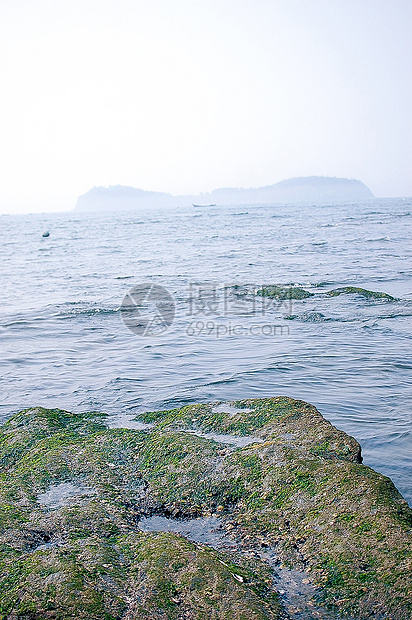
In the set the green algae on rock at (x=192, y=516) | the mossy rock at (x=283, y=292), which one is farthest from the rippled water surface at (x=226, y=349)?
the green algae on rock at (x=192, y=516)

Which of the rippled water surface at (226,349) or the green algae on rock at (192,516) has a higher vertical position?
the green algae on rock at (192,516)

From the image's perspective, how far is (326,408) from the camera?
7859 mm

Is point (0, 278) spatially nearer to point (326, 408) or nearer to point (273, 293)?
point (273, 293)

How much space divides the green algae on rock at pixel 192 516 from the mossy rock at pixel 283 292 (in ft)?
33.5

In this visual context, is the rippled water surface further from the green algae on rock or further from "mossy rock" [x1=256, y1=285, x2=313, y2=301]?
the green algae on rock

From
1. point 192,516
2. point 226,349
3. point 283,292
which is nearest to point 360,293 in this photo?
point 283,292

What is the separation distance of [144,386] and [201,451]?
11.8 feet

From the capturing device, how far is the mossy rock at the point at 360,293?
15.7 meters

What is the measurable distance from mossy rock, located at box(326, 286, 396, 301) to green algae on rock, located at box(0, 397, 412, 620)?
10127mm

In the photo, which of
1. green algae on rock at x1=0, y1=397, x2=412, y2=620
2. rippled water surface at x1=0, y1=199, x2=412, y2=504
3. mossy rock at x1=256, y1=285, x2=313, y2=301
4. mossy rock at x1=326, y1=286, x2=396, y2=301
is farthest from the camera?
mossy rock at x1=256, y1=285, x2=313, y2=301

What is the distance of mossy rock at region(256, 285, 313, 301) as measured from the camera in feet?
54.3

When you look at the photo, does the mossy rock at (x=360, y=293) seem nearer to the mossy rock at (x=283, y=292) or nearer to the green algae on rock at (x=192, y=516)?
the mossy rock at (x=283, y=292)

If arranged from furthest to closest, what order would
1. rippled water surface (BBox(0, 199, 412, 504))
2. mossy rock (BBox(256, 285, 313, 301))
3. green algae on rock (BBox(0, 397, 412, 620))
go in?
mossy rock (BBox(256, 285, 313, 301)), rippled water surface (BBox(0, 199, 412, 504)), green algae on rock (BBox(0, 397, 412, 620))

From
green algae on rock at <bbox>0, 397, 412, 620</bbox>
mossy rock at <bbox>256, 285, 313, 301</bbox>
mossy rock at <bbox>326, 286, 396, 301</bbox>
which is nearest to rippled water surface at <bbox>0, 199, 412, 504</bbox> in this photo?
mossy rock at <bbox>326, 286, 396, 301</bbox>
